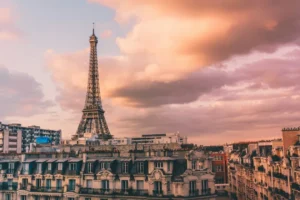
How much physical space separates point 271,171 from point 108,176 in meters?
29.5

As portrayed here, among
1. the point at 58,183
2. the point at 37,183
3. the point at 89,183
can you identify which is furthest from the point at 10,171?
the point at 89,183

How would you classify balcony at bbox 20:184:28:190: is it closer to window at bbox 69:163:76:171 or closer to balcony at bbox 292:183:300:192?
window at bbox 69:163:76:171

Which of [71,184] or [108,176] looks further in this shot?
[71,184]

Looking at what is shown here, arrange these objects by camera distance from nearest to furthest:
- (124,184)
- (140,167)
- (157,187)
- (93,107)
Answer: (157,187) < (140,167) < (124,184) < (93,107)

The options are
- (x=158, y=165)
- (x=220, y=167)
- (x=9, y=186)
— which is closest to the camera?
(x=158, y=165)

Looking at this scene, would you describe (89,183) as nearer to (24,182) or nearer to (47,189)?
(47,189)

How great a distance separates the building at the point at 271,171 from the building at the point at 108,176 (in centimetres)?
1262

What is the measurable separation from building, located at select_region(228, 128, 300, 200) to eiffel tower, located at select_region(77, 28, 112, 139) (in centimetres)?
7083

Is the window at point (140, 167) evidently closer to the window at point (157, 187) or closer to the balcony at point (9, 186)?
the window at point (157, 187)

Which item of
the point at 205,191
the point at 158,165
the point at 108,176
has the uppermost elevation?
the point at 158,165

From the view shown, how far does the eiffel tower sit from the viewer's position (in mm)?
148712

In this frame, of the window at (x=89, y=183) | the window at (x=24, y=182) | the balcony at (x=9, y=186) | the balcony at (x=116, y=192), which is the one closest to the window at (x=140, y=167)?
the balcony at (x=116, y=192)

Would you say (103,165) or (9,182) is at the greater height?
(103,165)

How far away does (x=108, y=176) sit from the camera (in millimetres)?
51406
